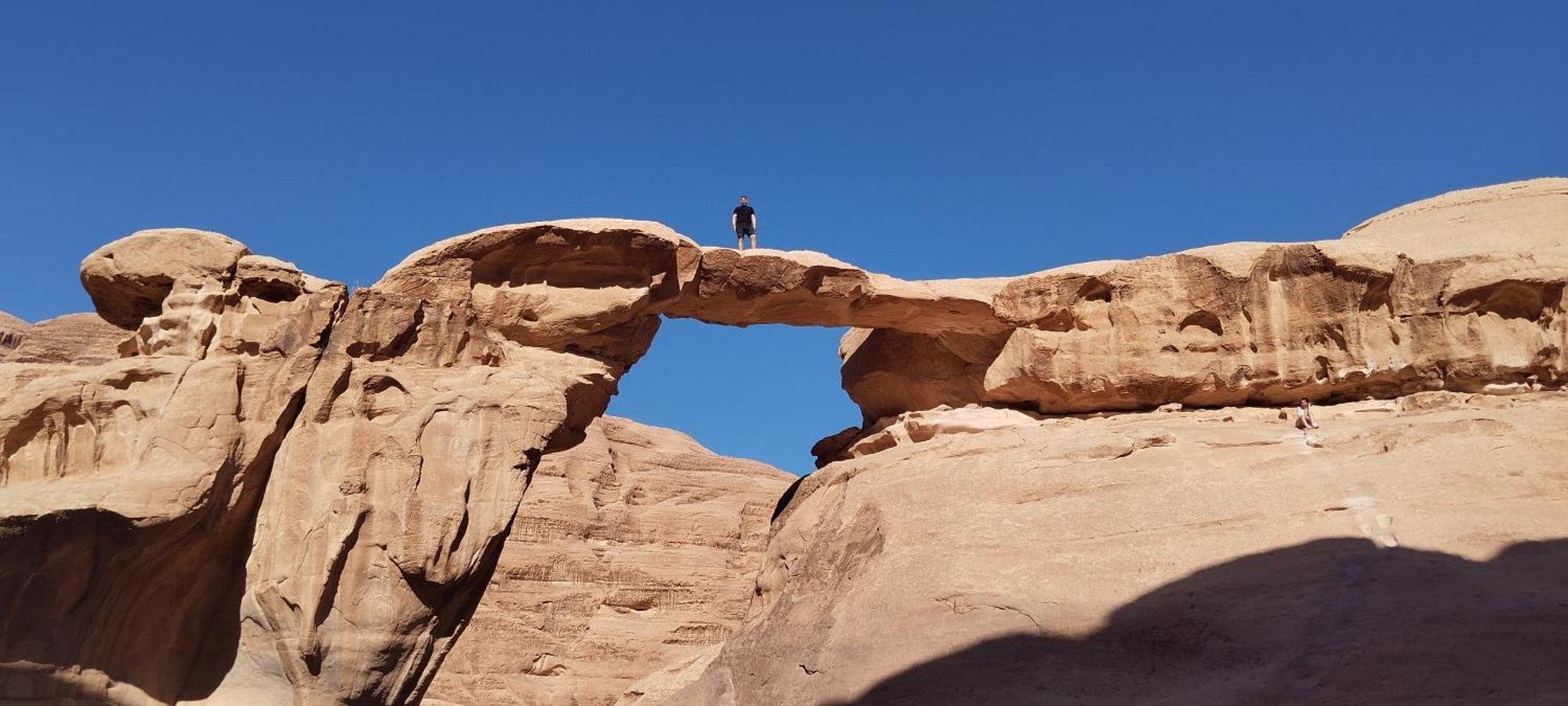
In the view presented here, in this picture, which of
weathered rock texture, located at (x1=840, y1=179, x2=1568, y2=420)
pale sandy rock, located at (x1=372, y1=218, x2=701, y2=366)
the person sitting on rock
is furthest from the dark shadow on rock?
pale sandy rock, located at (x1=372, y1=218, x2=701, y2=366)

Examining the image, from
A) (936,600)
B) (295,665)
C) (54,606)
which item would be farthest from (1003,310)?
(54,606)

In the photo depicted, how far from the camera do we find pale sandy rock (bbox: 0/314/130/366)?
2477 cm

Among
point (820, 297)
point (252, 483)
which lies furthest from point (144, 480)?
point (820, 297)

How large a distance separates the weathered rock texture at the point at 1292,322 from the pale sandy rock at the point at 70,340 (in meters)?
14.6

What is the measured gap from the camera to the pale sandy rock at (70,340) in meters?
24.8

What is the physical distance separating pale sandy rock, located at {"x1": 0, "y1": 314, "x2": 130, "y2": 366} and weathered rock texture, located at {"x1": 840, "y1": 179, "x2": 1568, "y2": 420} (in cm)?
1456

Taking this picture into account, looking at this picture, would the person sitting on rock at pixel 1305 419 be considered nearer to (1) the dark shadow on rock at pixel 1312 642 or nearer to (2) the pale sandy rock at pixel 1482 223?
(2) the pale sandy rock at pixel 1482 223

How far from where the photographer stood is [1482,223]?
70.4 feet

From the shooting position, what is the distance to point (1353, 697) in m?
11.3

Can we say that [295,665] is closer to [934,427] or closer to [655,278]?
[655,278]

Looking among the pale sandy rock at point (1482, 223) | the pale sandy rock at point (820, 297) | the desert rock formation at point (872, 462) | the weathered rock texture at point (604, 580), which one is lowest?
the weathered rock texture at point (604, 580)

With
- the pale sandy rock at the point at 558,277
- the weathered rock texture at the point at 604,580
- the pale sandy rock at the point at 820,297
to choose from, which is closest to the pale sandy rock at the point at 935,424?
the pale sandy rock at the point at 820,297

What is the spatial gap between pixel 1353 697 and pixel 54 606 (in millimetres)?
12277

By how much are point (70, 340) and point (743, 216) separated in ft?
42.6
